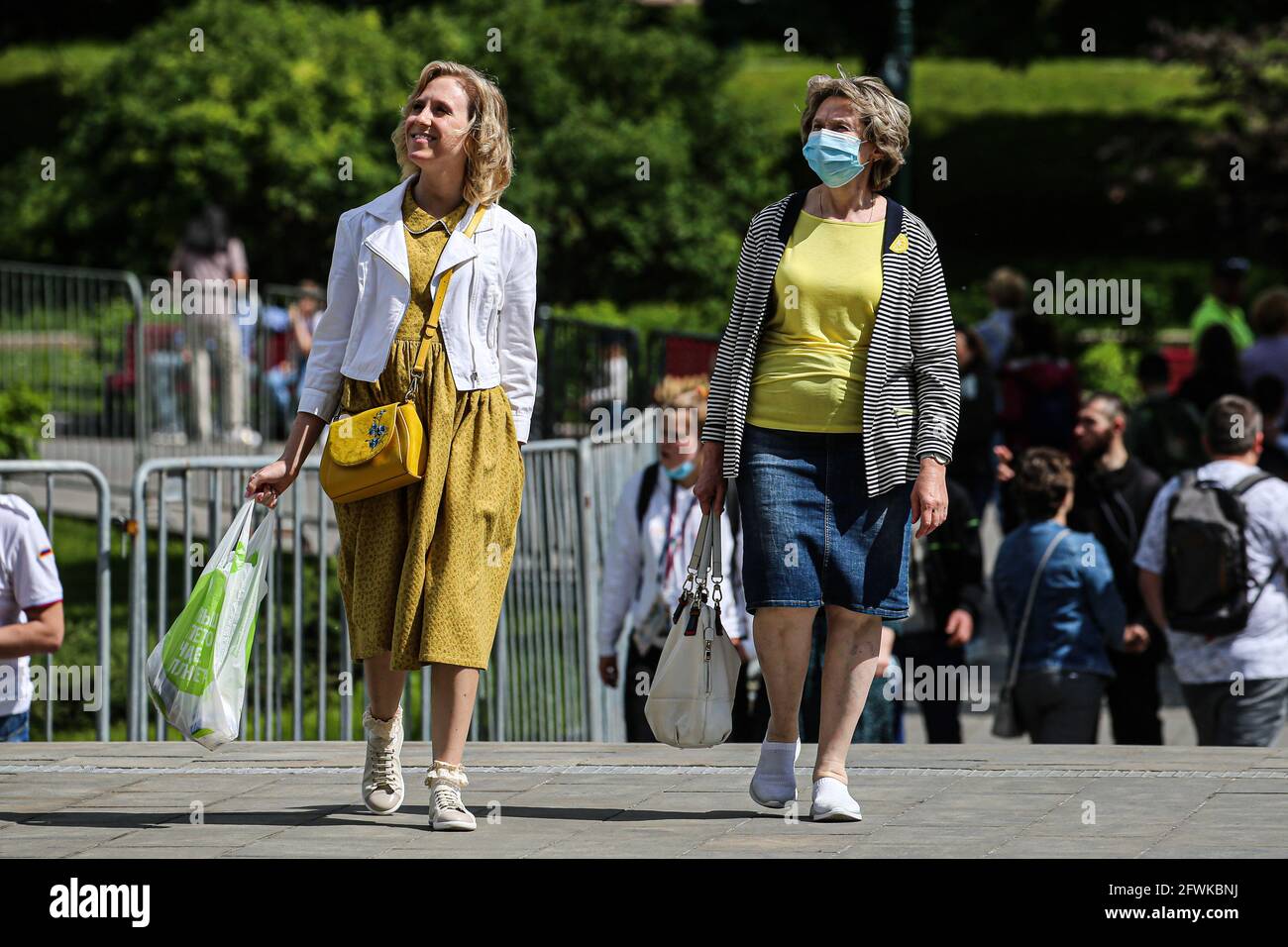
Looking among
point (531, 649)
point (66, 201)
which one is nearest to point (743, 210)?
point (66, 201)

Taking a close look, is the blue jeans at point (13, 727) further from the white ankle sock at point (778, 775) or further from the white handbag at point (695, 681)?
the white ankle sock at point (778, 775)

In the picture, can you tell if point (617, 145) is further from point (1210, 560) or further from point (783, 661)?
point (783, 661)

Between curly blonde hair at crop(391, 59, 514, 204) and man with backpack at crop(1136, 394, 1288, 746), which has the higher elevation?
curly blonde hair at crop(391, 59, 514, 204)

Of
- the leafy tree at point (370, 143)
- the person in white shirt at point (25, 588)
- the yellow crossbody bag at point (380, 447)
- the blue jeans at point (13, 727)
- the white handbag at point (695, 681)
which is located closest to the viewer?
the yellow crossbody bag at point (380, 447)

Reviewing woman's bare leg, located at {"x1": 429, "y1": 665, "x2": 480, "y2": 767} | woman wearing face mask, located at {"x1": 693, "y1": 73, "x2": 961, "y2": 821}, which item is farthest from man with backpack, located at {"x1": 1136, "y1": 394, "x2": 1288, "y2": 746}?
woman's bare leg, located at {"x1": 429, "y1": 665, "x2": 480, "y2": 767}

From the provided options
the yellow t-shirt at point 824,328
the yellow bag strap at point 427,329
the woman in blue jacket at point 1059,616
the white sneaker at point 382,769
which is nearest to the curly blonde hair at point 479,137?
the yellow bag strap at point 427,329

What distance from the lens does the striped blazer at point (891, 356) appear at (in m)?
5.18

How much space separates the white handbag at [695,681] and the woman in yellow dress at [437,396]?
0.48 meters

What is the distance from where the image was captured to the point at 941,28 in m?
36.1

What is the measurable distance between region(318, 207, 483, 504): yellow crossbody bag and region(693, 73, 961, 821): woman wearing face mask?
764 millimetres

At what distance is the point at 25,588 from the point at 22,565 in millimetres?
71

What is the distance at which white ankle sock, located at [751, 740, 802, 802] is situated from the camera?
5.29m

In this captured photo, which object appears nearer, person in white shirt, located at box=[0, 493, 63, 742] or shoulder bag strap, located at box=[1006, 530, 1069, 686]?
person in white shirt, located at box=[0, 493, 63, 742]

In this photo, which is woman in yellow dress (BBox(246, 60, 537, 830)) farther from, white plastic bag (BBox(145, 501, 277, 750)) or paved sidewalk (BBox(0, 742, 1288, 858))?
paved sidewalk (BBox(0, 742, 1288, 858))
